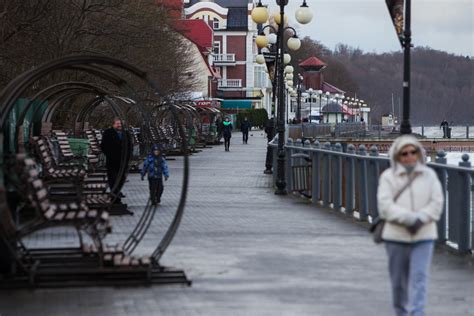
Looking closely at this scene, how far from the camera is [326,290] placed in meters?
10.5

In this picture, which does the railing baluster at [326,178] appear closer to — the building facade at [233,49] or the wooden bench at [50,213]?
the wooden bench at [50,213]

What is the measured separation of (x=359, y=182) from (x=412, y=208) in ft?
33.0

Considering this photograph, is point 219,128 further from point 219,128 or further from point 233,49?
point 233,49

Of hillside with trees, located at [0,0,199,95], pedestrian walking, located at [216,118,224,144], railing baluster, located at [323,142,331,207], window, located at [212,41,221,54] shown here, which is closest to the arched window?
window, located at [212,41,221,54]

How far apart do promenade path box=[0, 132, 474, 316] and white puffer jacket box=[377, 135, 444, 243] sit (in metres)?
1.39

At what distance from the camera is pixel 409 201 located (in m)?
8.16

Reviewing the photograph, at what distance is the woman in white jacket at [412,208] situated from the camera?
812 cm

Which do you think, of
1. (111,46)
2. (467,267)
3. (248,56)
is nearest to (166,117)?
(111,46)

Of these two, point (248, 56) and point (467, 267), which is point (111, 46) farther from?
point (248, 56)

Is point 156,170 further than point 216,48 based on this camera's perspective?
No

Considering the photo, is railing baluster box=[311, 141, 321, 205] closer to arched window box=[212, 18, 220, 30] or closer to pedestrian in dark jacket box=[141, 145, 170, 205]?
pedestrian in dark jacket box=[141, 145, 170, 205]

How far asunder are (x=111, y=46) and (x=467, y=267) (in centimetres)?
2806

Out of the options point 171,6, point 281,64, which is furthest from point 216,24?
point 281,64

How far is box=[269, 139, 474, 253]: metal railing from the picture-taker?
13.2 metres
